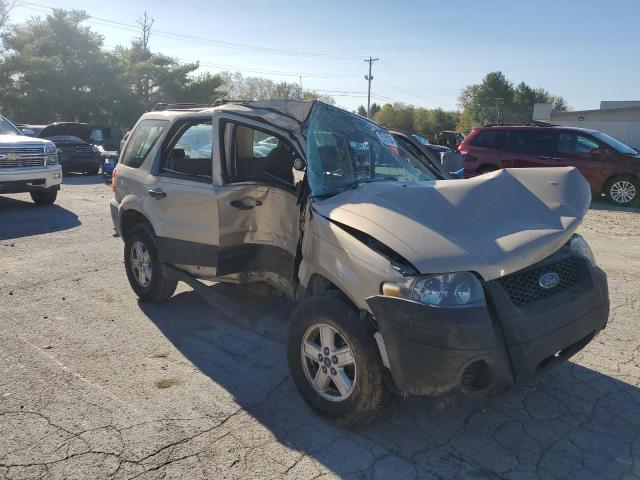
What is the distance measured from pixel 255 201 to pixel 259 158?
1.66 feet

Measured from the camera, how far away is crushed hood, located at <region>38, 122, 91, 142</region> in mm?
19672

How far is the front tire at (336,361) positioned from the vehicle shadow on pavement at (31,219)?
22.9 ft

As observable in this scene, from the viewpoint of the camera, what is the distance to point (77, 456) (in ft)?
9.70

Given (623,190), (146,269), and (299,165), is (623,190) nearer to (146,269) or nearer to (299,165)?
(299,165)

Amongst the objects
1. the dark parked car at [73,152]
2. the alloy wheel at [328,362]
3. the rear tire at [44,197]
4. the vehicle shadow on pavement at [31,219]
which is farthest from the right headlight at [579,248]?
the dark parked car at [73,152]

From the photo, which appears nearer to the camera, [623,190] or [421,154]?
[421,154]

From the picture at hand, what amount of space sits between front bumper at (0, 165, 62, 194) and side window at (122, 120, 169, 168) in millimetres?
6190

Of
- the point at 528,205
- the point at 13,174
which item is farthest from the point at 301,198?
the point at 13,174

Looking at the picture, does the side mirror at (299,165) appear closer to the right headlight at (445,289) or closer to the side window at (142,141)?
the right headlight at (445,289)

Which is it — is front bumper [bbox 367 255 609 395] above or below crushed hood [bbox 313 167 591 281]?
below

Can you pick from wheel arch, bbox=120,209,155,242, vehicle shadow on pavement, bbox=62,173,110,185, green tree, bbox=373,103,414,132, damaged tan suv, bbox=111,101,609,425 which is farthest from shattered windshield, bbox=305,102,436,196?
green tree, bbox=373,103,414,132

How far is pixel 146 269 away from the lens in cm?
530

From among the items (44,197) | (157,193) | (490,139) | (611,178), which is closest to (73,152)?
(44,197)

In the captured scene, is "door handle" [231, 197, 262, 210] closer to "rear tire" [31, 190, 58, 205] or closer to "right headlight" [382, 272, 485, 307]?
"right headlight" [382, 272, 485, 307]
